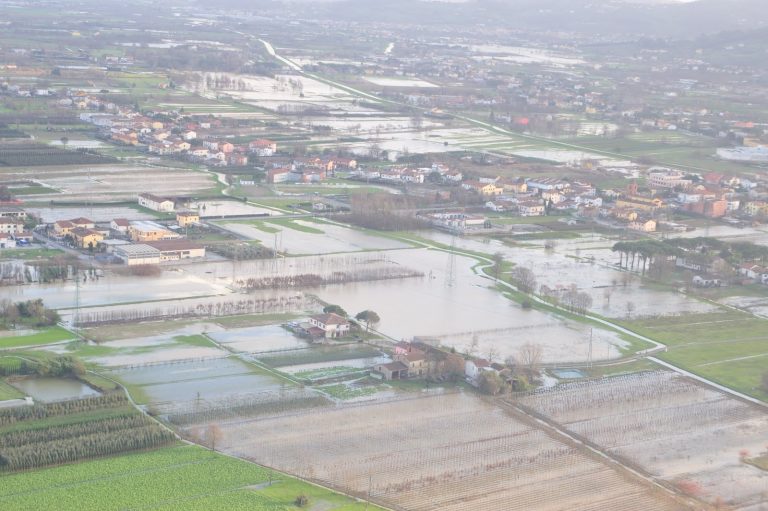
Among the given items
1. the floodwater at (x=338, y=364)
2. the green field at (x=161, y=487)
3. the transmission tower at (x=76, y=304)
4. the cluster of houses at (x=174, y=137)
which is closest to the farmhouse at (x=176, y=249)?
the transmission tower at (x=76, y=304)

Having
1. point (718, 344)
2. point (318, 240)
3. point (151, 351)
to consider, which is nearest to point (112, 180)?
point (318, 240)

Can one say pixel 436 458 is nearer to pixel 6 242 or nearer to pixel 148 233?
pixel 148 233

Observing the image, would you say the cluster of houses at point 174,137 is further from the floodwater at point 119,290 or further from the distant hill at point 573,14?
the distant hill at point 573,14

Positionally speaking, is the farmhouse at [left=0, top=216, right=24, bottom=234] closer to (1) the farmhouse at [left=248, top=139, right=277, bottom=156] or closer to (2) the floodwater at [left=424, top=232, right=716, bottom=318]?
(2) the floodwater at [left=424, top=232, right=716, bottom=318]

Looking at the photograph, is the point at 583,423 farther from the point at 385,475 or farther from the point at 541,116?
the point at 541,116

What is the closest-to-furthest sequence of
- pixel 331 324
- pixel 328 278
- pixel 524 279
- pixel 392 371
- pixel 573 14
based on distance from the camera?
pixel 392 371 < pixel 331 324 < pixel 328 278 < pixel 524 279 < pixel 573 14

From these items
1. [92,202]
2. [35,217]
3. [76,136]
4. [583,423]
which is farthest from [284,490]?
[76,136]
